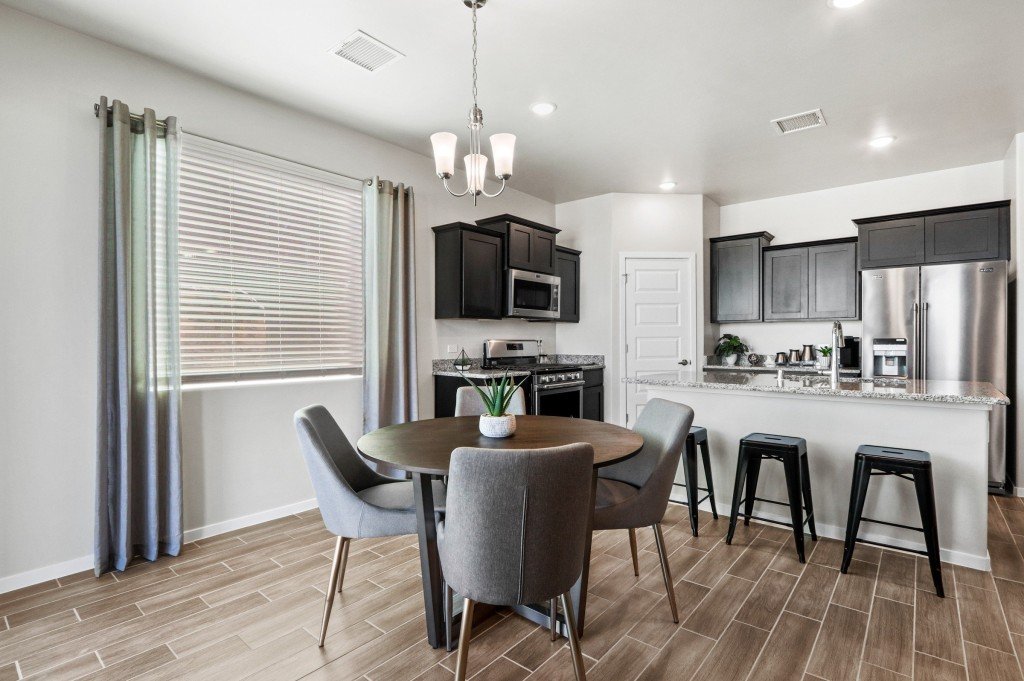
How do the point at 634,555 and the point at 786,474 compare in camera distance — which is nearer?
the point at 634,555

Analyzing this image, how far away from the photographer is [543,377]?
4.45 metres

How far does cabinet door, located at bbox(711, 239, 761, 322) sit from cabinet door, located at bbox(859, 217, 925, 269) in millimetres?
990

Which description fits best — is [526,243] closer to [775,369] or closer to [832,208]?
[775,369]

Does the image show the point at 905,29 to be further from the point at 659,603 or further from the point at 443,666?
the point at 443,666

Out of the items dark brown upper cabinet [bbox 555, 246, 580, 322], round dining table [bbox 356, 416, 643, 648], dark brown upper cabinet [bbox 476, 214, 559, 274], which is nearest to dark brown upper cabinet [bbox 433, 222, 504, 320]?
dark brown upper cabinet [bbox 476, 214, 559, 274]

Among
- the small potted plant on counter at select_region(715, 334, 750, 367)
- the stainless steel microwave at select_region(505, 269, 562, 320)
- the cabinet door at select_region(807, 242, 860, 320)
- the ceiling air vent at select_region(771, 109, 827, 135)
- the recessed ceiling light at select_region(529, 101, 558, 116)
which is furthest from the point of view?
the small potted plant on counter at select_region(715, 334, 750, 367)

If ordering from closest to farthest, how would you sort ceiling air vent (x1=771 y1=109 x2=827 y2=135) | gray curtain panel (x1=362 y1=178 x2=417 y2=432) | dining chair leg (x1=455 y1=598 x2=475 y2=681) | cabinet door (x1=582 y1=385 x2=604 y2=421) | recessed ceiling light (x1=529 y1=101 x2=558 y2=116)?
dining chair leg (x1=455 y1=598 x2=475 y2=681) → recessed ceiling light (x1=529 y1=101 x2=558 y2=116) → ceiling air vent (x1=771 y1=109 x2=827 y2=135) → gray curtain panel (x1=362 y1=178 x2=417 y2=432) → cabinet door (x1=582 y1=385 x2=604 y2=421)

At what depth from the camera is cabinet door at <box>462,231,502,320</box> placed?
4.38 m

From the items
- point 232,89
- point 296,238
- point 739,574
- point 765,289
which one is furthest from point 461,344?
point 765,289

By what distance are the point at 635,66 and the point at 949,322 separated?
3.32m

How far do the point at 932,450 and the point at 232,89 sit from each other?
14.9 feet

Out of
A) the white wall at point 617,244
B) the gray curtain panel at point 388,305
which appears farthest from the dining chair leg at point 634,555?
the white wall at point 617,244

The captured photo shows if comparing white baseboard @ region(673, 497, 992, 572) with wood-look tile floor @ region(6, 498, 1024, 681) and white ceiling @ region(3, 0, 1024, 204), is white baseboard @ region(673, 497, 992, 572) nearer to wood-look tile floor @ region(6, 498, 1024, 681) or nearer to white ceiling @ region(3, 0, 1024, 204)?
wood-look tile floor @ region(6, 498, 1024, 681)

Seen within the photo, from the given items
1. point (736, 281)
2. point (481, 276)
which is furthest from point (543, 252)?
point (736, 281)
